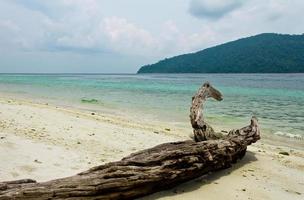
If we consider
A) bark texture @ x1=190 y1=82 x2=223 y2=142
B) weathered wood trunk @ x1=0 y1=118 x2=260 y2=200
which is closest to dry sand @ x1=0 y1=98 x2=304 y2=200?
weathered wood trunk @ x1=0 y1=118 x2=260 y2=200

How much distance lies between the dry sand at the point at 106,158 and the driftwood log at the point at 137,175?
0.26m

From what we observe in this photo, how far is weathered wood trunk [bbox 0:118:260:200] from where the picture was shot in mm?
4613

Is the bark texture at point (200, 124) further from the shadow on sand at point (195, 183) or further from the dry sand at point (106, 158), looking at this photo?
the shadow on sand at point (195, 183)

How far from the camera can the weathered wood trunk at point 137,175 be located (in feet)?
15.1

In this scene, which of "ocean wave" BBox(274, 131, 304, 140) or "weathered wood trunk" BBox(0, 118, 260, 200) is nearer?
"weathered wood trunk" BBox(0, 118, 260, 200)

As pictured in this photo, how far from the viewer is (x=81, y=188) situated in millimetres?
4797

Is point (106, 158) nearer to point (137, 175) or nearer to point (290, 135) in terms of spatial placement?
point (137, 175)

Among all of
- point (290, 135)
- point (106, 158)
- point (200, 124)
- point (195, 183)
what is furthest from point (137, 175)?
point (290, 135)

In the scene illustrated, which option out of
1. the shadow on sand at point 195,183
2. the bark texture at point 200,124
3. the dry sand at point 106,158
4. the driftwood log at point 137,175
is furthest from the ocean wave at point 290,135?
the driftwood log at point 137,175

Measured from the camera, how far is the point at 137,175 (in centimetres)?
523

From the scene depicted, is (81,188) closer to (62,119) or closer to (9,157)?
(9,157)

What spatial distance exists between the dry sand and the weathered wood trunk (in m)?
0.26

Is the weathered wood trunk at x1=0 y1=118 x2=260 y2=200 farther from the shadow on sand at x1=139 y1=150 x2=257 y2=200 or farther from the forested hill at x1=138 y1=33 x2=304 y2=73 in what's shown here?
the forested hill at x1=138 y1=33 x2=304 y2=73

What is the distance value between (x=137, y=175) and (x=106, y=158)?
108 inches
